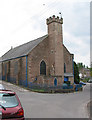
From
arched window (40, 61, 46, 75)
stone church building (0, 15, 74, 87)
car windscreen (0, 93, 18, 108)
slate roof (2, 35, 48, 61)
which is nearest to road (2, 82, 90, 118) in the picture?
car windscreen (0, 93, 18, 108)

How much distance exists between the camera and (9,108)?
448 cm

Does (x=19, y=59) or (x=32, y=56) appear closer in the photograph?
(x=32, y=56)

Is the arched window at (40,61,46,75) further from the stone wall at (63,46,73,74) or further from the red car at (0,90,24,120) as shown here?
the red car at (0,90,24,120)

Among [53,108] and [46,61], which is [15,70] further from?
[53,108]

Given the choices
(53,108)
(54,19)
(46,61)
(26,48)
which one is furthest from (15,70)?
(53,108)

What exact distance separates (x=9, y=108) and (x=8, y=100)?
343 mm

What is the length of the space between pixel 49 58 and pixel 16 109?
2531 centimetres

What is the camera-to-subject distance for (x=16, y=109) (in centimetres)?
455

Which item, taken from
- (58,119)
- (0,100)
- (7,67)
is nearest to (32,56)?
(7,67)

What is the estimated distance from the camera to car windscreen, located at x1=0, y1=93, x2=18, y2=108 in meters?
4.59

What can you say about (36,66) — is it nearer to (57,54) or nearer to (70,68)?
(57,54)

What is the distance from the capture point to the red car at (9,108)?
4363 millimetres

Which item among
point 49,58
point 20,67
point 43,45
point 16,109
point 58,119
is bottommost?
point 58,119

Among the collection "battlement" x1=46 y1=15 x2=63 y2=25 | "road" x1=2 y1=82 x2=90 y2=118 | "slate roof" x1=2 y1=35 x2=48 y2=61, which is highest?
"battlement" x1=46 y1=15 x2=63 y2=25
